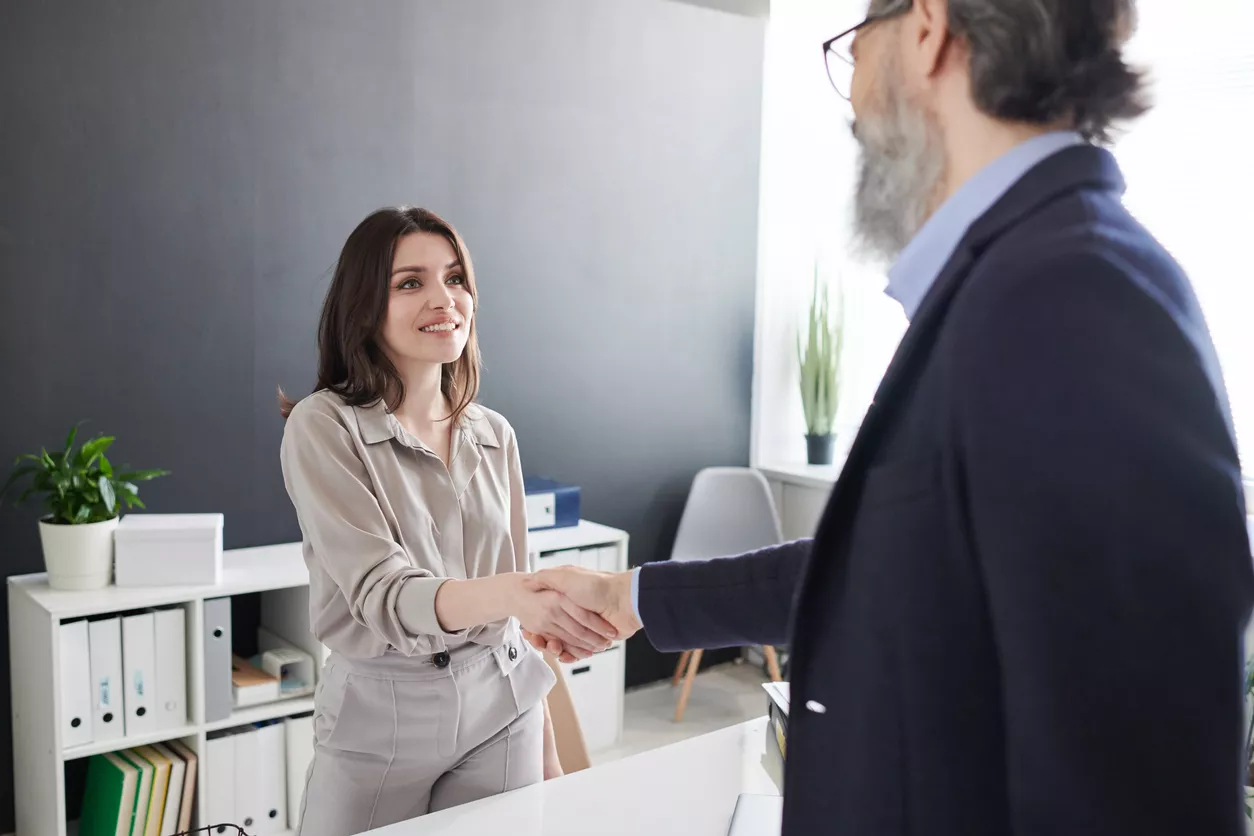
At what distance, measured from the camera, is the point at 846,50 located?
1.14 m

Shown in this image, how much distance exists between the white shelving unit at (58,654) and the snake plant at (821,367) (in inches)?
90.2

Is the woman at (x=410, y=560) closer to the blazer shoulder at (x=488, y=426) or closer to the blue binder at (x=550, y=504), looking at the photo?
the blazer shoulder at (x=488, y=426)

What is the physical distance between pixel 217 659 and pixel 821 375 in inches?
107

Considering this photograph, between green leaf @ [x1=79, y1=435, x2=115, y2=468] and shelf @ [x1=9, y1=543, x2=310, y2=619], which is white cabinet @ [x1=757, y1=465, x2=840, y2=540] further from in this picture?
green leaf @ [x1=79, y1=435, x2=115, y2=468]

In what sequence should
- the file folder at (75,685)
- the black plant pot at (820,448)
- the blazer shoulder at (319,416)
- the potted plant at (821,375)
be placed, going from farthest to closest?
the black plant pot at (820,448), the potted plant at (821,375), the file folder at (75,685), the blazer shoulder at (319,416)

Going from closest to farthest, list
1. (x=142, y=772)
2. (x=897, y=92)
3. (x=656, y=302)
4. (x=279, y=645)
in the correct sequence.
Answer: (x=897, y=92), (x=142, y=772), (x=279, y=645), (x=656, y=302)

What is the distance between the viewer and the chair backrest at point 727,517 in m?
4.21

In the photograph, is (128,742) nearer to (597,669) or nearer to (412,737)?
(412,737)

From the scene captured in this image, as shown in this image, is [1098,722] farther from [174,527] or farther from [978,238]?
[174,527]

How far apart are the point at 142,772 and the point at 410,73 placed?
A: 236 centimetres

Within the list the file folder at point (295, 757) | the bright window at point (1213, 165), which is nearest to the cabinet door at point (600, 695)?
the file folder at point (295, 757)

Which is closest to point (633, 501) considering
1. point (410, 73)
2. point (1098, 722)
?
point (410, 73)

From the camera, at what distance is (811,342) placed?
14.6 feet

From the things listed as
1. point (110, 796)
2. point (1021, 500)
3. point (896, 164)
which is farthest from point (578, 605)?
point (110, 796)
